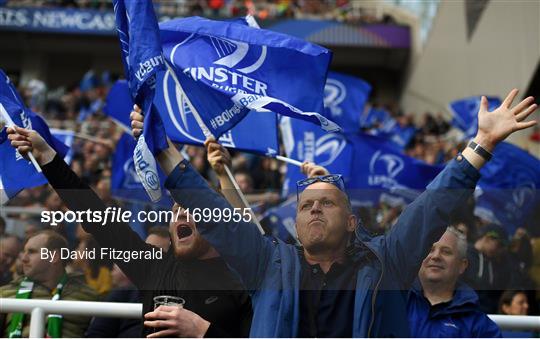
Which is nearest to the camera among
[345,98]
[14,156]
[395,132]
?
[14,156]

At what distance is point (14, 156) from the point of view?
5.08 meters

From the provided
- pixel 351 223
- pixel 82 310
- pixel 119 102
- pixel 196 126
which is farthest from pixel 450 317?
pixel 119 102

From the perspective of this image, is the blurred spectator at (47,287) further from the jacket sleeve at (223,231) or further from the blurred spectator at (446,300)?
the blurred spectator at (446,300)

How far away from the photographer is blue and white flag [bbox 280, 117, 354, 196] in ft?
28.3

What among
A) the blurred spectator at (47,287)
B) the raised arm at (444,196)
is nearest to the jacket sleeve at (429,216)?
the raised arm at (444,196)

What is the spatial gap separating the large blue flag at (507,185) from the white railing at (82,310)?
1.39 m

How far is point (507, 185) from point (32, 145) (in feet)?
17.2

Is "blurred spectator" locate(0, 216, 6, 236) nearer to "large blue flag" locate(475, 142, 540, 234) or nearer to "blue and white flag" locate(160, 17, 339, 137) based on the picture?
"blue and white flag" locate(160, 17, 339, 137)

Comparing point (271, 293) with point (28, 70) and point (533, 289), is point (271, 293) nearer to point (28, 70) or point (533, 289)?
point (533, 289)

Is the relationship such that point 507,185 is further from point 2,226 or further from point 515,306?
point 2,226

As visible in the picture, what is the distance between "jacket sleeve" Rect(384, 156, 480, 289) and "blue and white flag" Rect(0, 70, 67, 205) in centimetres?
211

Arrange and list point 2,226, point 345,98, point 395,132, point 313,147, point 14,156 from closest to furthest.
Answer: point 14,156 → point 2,226 → point 313,147 → point 345,98 → point 395,132

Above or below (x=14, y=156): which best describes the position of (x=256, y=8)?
above

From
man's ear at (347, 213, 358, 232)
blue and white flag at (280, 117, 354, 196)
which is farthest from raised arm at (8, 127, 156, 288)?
blue and white flag at (280, 117, 354, 196)
